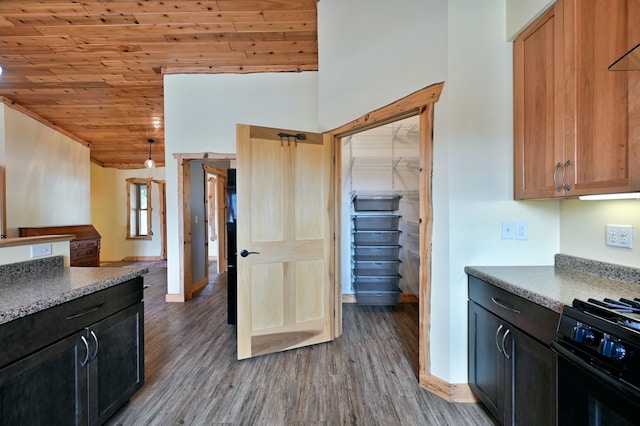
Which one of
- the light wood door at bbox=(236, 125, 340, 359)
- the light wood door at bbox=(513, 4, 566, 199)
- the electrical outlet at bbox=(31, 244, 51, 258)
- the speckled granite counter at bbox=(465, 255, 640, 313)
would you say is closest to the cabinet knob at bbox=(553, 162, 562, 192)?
the light wood door at bbox=(513, 4, 566, 199)

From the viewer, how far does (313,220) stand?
2801mm

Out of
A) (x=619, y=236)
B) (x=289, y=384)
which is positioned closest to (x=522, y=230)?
(x=619, y=236)

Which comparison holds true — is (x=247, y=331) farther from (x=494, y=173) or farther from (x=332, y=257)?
(x=494, y=173)

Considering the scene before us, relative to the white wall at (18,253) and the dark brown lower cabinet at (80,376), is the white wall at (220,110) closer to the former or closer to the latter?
the white wall at (18,253)

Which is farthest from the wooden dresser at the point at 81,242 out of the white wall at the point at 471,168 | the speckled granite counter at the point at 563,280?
the speckled granite counter at the point at 563,280

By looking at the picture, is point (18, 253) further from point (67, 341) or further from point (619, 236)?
point (619, 236)

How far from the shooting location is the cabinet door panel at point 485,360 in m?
1.63

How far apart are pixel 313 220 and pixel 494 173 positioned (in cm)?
153

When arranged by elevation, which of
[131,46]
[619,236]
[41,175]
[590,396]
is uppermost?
[131,46]

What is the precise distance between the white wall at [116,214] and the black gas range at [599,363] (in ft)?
27.9

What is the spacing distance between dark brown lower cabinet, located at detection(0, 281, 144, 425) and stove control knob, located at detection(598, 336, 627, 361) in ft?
6.96

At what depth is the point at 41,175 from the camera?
5.40m

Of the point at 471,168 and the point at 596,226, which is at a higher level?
the point at 471,168

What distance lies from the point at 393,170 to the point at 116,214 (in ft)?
24.5
